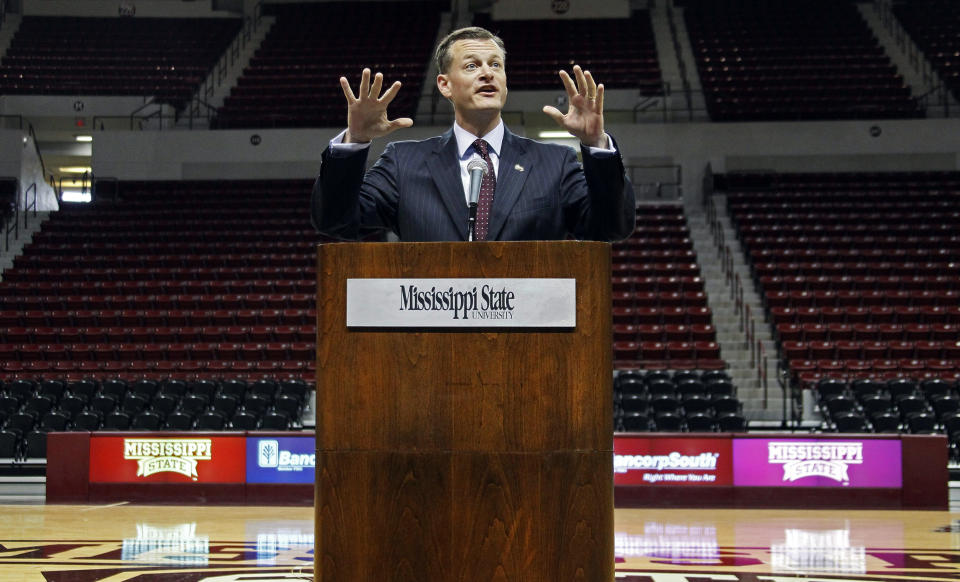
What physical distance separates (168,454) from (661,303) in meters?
A: 9.96

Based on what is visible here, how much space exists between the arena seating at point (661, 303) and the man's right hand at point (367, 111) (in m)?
15.2

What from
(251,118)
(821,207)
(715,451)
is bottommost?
(715,451)

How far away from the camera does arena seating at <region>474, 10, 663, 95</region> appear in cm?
2780

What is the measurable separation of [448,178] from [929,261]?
65.6ft

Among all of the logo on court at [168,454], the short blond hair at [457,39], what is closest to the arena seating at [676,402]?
the logo on court at [168,454]

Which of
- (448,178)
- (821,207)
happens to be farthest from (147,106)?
(448,178)

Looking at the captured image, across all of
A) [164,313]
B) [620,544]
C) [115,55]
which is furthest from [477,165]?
[115,55]

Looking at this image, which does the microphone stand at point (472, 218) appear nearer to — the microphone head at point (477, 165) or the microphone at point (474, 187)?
the microphone at point (474, 187)

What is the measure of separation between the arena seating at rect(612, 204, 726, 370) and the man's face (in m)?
15.0

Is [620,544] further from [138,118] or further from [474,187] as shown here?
[138,118]

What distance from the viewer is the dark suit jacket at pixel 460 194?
10.1ft

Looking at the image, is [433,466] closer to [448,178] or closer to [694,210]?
[448,178]

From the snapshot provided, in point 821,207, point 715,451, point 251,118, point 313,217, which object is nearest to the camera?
point 313,217

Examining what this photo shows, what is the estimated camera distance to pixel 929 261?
69.5 feet
